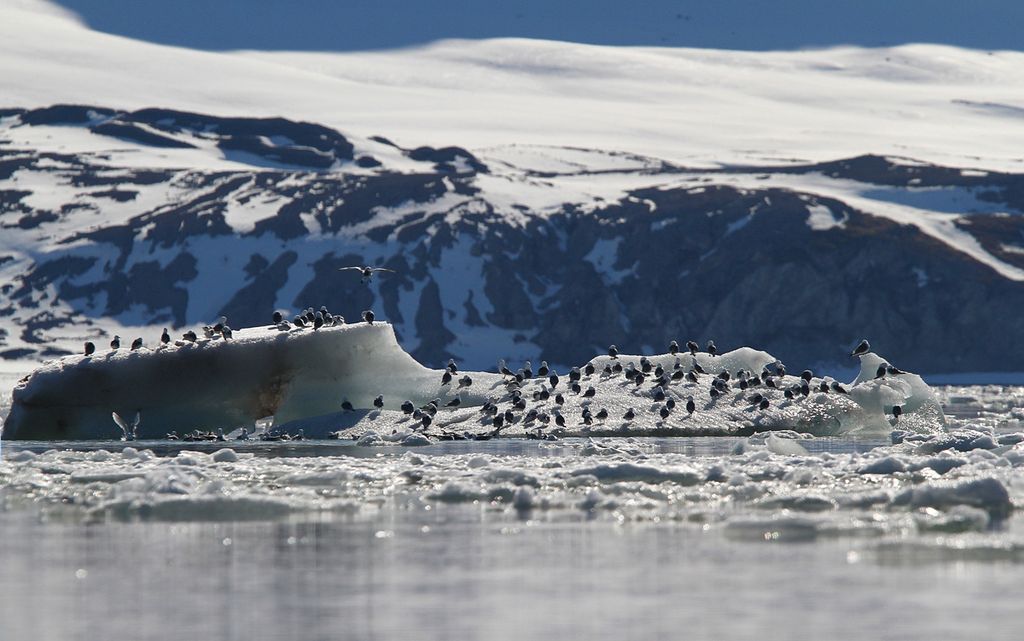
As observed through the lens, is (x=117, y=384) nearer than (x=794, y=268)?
Yes

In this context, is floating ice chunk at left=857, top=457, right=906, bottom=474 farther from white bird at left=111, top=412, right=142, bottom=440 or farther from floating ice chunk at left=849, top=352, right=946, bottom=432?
white bird at left=111, top=412, right=142, bottom=440

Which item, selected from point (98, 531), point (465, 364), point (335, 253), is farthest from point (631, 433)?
point (335, 253)

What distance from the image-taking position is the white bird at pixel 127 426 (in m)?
39.7

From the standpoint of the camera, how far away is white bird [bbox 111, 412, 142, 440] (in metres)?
39.7

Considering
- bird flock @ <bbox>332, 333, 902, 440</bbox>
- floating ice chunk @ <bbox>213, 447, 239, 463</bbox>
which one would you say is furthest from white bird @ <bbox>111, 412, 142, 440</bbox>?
floating ice chunk @ <bbox>213, 447, 239, 463</bbox>

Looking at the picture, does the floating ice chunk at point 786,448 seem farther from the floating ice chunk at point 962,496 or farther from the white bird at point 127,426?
the white bird at point 127,426

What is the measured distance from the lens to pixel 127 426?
39.8 m

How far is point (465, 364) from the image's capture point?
473 ft

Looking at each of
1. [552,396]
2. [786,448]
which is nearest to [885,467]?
[786,448]

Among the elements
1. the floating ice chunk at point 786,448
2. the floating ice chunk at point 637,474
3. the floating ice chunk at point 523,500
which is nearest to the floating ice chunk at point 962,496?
the floating ice chunk at point 637,474

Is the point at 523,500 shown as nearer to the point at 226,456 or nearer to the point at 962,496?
the point at 962,496

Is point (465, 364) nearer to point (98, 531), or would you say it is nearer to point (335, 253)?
point (335, 253)

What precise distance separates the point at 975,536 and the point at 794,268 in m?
133

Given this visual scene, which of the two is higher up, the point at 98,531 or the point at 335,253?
the point at 335,253
